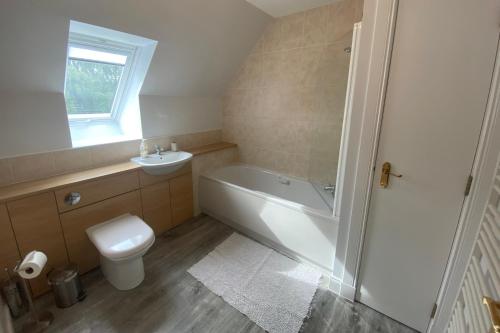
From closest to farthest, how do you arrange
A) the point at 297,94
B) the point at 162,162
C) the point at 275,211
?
the point at 275,211, the point at 162,162, the point at 297,94

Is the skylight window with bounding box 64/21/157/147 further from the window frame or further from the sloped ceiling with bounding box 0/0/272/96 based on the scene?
the sloped ceiling with bounding box 0/0/272/96

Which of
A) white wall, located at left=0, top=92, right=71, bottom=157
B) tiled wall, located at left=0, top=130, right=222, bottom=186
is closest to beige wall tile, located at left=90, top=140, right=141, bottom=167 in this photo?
tiled wall, located at left=0, top=130, right=222, bottom=186

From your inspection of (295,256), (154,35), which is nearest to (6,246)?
(154,35)

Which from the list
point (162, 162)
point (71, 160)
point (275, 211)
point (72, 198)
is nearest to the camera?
point (72, 198)

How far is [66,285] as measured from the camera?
62.6 inches

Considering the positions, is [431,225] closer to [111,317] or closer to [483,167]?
[483,167]

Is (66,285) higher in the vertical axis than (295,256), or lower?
higher

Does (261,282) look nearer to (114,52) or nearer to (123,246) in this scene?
(123,246)

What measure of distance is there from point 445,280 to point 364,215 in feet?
1.75

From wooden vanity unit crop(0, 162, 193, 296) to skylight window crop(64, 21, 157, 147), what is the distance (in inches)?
18.5

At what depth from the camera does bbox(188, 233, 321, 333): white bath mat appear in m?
1.58

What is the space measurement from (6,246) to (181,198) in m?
1.36

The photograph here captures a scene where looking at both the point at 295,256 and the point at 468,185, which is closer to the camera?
the point at 468,185

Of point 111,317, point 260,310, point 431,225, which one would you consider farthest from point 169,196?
point 431,225
